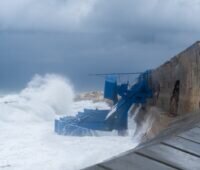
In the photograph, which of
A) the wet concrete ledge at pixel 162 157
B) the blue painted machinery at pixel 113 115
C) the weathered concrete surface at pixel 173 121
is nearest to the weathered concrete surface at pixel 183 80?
the weathered concrete surface at pixel 173 121

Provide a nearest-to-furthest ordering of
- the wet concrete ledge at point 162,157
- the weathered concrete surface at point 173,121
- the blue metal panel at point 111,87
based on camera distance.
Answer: the wet concrete ledge at point 162,157 < the weathered concrete surface at point 173,121 < the blue metal panel at point 111,87

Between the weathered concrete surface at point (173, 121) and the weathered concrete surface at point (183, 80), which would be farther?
the weathered concrete surface at point (183, 80)

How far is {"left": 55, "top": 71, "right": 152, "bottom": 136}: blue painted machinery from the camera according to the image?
18.7 metres

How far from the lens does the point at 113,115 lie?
65.7 ft

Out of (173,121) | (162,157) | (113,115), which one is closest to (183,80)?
(113,115)

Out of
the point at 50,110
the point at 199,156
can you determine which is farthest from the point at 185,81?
the point at 50,110

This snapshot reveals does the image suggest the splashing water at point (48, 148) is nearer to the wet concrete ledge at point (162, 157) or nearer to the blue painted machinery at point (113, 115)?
the blue painted machinery at point (113, 115)

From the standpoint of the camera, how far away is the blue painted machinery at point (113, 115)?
1869 cm

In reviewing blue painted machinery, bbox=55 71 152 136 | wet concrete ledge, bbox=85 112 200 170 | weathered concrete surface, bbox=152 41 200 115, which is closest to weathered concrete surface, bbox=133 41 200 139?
weathered concrete surface, bbox=152 41 200 115

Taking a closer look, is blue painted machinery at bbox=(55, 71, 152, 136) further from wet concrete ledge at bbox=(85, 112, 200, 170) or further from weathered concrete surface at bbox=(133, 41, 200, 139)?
wet concrete ledge at bbox=(85, 112, 200, 170)

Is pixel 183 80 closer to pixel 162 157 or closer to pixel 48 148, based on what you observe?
pixel 48 148

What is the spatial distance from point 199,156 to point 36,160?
10457 millimetres

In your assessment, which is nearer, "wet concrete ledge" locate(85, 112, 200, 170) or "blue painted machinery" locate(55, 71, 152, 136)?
"wet concrete ledge" locate(85, 112, 200, 170)

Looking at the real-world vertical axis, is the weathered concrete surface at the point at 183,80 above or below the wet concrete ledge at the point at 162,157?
above
